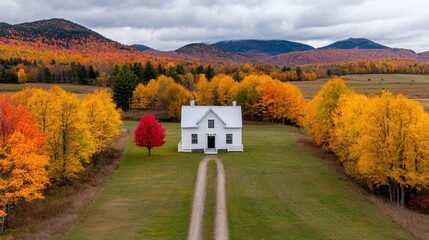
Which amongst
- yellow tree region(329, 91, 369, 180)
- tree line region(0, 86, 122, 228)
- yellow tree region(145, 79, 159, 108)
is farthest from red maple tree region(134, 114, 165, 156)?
yellow tree region(145, 79, 159, 108)

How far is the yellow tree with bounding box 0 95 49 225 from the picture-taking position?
2681 cm

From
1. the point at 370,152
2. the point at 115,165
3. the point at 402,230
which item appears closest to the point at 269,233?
the point at 402,230

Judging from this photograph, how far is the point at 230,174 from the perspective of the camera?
39.7 metres

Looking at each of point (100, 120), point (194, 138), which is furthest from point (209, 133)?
point (100, 120)

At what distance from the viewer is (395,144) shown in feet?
115

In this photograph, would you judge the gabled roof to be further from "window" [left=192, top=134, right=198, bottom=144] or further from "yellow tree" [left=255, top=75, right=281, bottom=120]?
"yellow tree" [left=255, top=75, right=281, bottom=120]

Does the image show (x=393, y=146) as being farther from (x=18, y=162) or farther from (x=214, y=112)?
(x=18, y=162)

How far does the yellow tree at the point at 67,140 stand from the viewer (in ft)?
121

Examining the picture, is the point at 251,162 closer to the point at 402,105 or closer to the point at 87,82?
the point at 402,105

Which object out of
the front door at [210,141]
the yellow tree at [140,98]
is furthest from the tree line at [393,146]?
the yellow tree at [140,98]

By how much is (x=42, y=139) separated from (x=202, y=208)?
1515 cm

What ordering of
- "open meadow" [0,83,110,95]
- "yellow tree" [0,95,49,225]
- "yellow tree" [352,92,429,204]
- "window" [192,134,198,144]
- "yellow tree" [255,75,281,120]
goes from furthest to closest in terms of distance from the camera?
"open meadow" [0,83,110,95]
"yellow tree" [255,75,281,120]
"window" [192,134,198,144]
"yellow tree" [352,92,429,204]
"yellow tree" [0,95,49,225]

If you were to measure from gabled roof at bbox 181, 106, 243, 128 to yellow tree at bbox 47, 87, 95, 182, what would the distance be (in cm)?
1571

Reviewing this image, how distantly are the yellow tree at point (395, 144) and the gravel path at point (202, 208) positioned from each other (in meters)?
13.5
